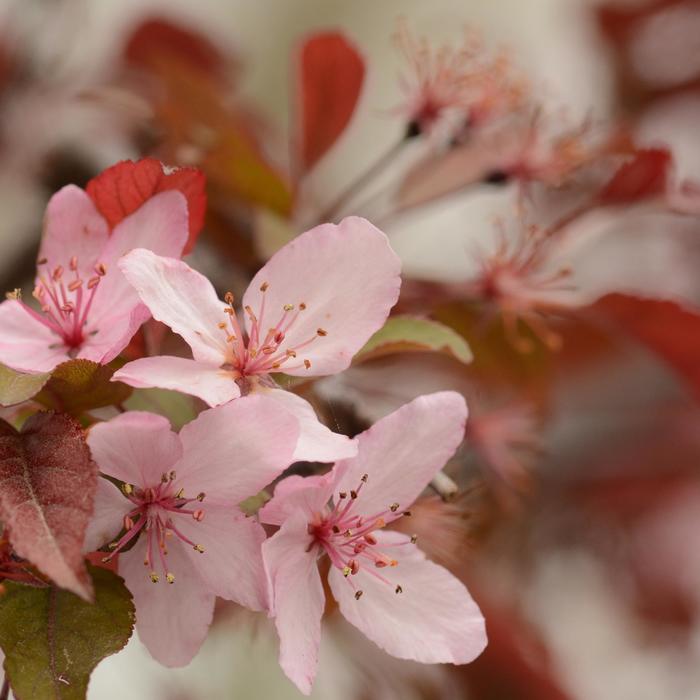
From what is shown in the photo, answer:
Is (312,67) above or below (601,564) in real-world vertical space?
above

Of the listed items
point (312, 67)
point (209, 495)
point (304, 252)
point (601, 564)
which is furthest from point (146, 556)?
point (601, 564)

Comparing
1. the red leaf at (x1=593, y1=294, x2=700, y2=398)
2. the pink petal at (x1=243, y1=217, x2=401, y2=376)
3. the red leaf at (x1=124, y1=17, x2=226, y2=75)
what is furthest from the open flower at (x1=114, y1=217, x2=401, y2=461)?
the red leaf at (x1=124, y1=17, x2=226, y2=75)

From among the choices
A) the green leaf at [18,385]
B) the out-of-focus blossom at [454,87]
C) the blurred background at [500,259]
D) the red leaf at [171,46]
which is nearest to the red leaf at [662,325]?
the blurred background at [500,259]

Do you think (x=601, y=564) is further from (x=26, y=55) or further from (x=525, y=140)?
(x=26, y=55)

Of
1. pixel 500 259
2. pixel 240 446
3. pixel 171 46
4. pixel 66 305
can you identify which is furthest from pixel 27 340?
pixel 171 46

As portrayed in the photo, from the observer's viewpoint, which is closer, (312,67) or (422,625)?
(422,625)

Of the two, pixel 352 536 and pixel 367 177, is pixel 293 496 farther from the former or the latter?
pixel 367 177
